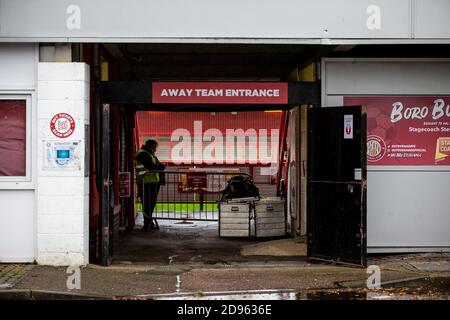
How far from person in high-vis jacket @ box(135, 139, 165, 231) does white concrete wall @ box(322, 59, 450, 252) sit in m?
5.94

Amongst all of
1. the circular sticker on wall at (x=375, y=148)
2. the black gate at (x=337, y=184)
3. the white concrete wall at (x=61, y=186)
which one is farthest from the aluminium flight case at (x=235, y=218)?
the white concrete wall at (x=61, y=186)

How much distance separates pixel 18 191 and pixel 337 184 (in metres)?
4.65

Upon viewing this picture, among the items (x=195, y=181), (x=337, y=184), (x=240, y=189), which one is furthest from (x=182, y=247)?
(x=195, y=181)

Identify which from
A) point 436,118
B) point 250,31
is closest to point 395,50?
point 436,118

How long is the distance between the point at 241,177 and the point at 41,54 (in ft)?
20.4

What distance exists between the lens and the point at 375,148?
1145 cm

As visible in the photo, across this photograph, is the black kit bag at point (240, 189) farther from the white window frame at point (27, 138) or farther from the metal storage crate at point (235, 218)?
the white window frame at point (27, 138)

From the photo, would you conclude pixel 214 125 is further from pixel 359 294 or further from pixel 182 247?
pixel 359 294

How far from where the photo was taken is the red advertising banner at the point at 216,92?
11078mm

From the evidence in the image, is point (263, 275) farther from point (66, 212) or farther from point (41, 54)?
point (41, 54)

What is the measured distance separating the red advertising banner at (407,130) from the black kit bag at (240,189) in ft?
14.6

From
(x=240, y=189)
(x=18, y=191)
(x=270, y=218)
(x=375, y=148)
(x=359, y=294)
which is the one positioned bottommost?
(x=359, y=294)

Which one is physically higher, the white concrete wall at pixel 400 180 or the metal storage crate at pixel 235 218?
the white concrete wall at pixel 400 180
